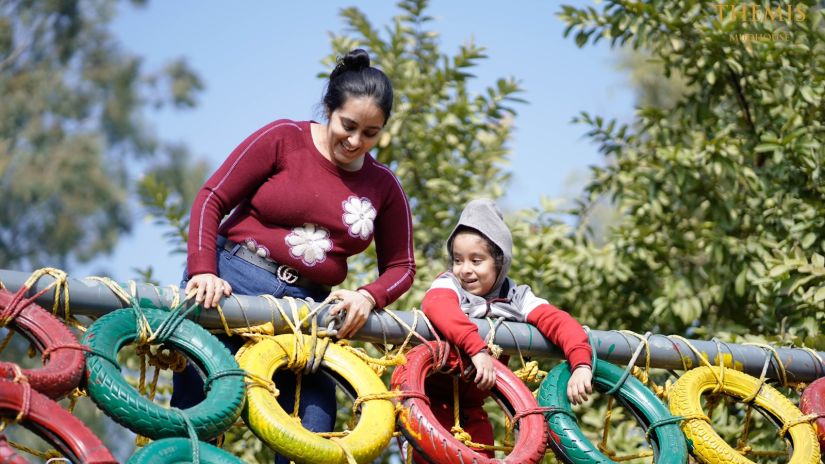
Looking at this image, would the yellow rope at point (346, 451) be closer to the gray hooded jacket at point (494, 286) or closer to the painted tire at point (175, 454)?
the painted tire at point (175, 454)

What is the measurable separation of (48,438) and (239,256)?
91cm

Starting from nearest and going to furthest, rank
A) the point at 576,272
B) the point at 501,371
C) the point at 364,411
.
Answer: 1. the point at 364,411
2. the point at 501,371
3. the point at 576,272

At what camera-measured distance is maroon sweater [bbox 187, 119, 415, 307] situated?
2725mm

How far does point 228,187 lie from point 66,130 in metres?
11.7

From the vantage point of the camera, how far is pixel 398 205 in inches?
117

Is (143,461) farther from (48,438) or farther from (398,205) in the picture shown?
(398,205)

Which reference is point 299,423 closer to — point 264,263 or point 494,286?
point 264,263

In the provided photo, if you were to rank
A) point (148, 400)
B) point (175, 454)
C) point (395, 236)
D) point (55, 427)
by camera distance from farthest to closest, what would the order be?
point (395, 236)
point (148, 400)
point (175, 454)
point (55, 427)

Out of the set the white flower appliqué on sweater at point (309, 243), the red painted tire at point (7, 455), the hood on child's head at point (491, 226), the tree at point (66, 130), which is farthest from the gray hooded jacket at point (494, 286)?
the tree at point (66, 130)

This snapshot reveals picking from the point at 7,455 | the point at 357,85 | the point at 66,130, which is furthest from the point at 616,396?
→ the point at 66,130

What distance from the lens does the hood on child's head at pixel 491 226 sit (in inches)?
121

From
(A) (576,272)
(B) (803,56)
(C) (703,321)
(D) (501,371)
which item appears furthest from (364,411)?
(B) (803,56)

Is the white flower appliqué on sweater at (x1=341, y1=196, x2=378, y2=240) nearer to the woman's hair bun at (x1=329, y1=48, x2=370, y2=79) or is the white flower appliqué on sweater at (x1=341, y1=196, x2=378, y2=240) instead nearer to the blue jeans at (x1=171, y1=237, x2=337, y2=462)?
the blue jeans at (x1=171, y1=237, x2=337, y2=462)

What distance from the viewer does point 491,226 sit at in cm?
311
